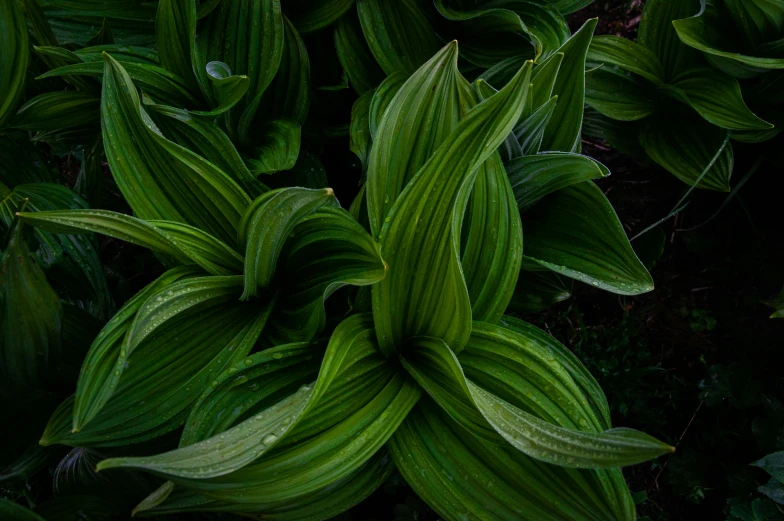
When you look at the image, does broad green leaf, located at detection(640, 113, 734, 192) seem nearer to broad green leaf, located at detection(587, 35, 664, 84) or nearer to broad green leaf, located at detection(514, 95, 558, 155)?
broad green leaf, located at detection(587, 35, 664, 84)

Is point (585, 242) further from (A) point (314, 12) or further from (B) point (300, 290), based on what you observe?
(A) point (314, 12)

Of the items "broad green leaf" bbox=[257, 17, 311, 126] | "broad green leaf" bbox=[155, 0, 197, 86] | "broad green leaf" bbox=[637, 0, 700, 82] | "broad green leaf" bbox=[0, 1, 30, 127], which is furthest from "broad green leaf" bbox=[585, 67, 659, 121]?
"broad green leaf" bbox=[0, 1, 30, 127]

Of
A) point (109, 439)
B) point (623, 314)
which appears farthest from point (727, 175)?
point (109, 439)

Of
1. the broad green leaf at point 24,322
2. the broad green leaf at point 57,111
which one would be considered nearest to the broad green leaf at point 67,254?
the broad green leaf at point 57,111

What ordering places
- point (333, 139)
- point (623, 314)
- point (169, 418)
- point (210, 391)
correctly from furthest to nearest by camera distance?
point (623, 314), point (333, 139), point (169, 418), point (210, 391)

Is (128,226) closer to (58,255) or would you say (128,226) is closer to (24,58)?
→ (58,255)

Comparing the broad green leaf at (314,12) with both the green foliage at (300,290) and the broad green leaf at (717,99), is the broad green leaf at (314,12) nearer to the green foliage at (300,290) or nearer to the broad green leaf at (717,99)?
the green foliage at (300,290)
